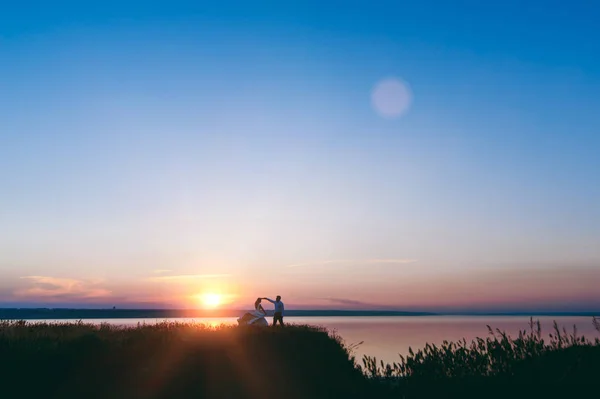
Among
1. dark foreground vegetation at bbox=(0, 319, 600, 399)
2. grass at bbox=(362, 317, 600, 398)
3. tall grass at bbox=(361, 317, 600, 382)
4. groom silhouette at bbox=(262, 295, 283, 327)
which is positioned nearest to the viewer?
grass at bbox=(362, 317, 600, 398)

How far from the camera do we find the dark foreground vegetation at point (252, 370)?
14445mm

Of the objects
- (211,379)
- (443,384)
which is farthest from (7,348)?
(443,384)

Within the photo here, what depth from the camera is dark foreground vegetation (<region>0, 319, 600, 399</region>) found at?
1445cm

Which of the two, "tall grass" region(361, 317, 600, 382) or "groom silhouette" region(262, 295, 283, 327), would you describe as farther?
"groom silhouette" region(262, 295, 283, 327)

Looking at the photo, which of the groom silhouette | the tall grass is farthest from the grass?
the groom silhouette

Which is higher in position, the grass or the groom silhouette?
the groom silhouette

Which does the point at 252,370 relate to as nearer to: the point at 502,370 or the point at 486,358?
the point at 486,358

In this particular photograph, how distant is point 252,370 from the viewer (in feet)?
63.3

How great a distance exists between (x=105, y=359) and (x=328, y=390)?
769 cm

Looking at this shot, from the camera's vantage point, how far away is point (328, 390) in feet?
57.4

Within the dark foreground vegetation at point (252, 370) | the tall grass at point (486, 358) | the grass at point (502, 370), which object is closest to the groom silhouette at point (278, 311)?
the dark foreground vegetation at point (252, 370)

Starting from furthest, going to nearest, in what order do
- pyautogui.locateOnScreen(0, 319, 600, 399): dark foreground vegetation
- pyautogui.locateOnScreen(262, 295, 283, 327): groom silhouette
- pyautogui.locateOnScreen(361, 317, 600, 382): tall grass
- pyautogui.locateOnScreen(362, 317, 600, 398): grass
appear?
pyautogui.locateOnScreen(262, 295, 283, 327): groom silhouette
pyautogui.locateOnScreen(361, 317, 600, 382): tall grass
pyautogui.locateOnScreen(0, 319, 600, 399): dark foreground vegetation
pyautogui.locateOnScreen(362, 317, 600, 398): grass

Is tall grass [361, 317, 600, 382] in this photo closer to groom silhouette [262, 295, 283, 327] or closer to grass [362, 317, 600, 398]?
grass [362, 317, 600, 398]

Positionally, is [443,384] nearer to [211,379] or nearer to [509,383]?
[509,383]
